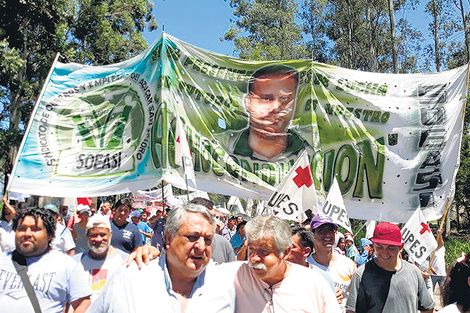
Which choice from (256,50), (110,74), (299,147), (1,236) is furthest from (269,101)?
(256,50)

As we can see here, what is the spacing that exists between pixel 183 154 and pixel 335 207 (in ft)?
5.94

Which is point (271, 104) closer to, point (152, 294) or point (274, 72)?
point (274, 72)

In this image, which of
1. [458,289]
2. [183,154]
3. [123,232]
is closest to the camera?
[458,289]

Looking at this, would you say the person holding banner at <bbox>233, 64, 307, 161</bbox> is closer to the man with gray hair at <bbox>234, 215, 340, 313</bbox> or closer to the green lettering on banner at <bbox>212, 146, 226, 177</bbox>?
the green lettering on banner at <bbox>212, 146, 226, 177</bbox>

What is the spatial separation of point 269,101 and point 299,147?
26.9 inches

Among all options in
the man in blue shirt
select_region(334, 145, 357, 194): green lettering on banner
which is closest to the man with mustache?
the man in blue shirt

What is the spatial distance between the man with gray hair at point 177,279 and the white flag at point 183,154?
302 centimetres

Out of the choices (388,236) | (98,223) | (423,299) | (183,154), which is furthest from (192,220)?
(183,154)

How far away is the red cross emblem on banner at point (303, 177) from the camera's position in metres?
6.00

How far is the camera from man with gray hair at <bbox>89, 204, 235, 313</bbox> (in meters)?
2.44

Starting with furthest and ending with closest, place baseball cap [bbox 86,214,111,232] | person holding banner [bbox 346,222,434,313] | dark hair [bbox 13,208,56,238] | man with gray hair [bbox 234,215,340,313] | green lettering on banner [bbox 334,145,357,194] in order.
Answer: green lettering on banner [bbox 334,145,357,194] < baseball cap [bbox 86,214,111,232] < person holding banner [bbox 346,222,434,313] < dark hair [bbox 13,208,56,238] < man with gray hair [bbox 234,215,340,313]

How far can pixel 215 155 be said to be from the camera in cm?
627

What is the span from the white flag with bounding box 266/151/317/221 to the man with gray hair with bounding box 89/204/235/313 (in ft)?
10.7

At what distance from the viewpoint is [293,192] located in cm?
603
